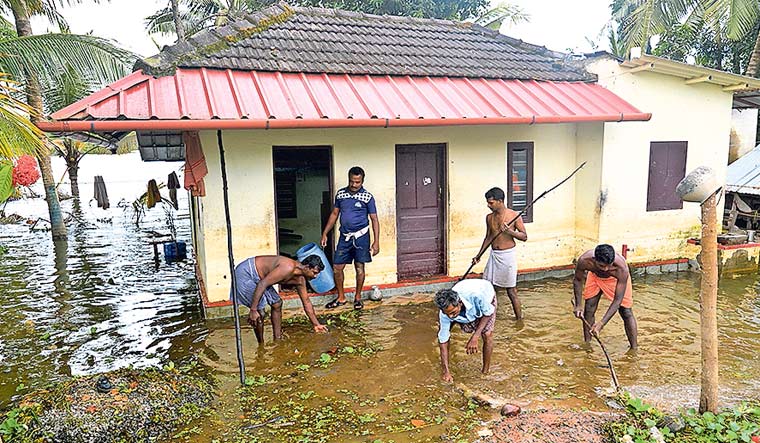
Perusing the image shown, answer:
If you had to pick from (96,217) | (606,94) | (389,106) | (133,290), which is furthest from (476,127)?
(96,217)

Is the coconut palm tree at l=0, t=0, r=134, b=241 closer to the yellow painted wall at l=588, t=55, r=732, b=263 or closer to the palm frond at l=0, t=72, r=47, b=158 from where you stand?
the palm frond at l=0, t=72, r=47, b=158

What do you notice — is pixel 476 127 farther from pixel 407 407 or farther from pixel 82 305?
pixel 82 305

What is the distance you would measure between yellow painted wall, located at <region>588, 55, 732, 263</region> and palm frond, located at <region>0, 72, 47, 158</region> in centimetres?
813

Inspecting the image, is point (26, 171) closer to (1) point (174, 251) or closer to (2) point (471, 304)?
(1) point (174, 251)

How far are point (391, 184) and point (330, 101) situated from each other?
1716 mm

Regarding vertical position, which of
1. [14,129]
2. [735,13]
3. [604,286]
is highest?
[735,13]

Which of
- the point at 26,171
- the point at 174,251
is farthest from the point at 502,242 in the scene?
the point at 26,171

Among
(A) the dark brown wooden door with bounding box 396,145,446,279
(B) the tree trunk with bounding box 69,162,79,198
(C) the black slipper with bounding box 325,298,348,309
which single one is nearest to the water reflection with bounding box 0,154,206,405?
(C) the black slipper with bounding box 325,298,348,309

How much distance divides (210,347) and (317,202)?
5510 millimetres

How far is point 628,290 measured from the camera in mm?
5809

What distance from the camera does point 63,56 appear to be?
9133 mm

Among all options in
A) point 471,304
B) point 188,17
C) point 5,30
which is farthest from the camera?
point 188,17

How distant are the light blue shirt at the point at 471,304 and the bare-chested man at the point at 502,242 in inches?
65.9

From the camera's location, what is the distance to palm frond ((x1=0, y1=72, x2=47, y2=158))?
4.23 metres
